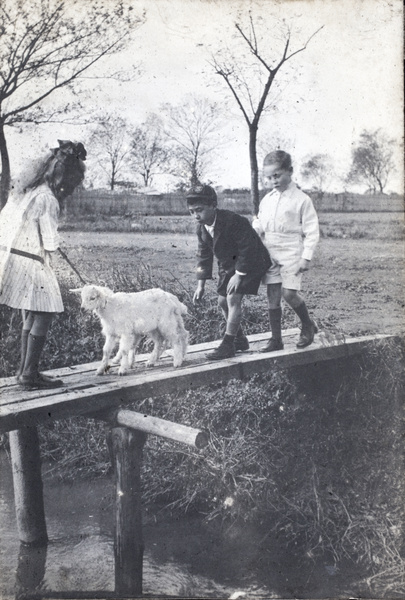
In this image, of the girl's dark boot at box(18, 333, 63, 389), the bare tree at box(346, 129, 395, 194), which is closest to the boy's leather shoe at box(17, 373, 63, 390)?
the girl's dark boot at box(18, 333, 63, 389)

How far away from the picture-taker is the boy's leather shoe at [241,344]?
4812 millimetres

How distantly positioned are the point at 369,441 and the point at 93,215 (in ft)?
9.50

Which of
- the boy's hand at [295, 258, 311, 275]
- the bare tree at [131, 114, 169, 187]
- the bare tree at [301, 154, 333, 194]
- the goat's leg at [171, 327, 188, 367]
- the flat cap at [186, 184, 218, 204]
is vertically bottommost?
the goat's leg at [171, 327, 188, 367]

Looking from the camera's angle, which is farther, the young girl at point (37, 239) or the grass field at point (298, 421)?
the grass field at point (298, 421)

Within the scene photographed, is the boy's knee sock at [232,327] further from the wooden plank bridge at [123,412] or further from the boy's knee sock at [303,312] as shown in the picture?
the boy's knee sock at [303,312]

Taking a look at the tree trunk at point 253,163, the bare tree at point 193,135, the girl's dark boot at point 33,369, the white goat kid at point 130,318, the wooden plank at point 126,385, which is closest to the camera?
the wooden plank at point 126,385

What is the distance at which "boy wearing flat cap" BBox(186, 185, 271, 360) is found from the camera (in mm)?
4371

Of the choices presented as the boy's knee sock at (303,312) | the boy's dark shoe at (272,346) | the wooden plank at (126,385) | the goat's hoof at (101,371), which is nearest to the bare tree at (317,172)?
the boy's knee sock at (303,312)

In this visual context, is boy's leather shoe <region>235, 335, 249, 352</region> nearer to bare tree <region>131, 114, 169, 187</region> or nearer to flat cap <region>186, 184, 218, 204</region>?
flat cap <region>186, 184, 218, 204</region>

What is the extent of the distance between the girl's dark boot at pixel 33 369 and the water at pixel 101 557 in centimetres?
134

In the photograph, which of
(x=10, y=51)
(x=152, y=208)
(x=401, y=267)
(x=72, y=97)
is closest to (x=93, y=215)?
(x=152, y=208)

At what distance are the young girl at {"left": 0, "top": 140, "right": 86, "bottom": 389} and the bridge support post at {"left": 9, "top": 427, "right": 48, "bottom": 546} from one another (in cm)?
123

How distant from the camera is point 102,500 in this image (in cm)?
607

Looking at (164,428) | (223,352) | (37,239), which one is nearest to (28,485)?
(164,428)
